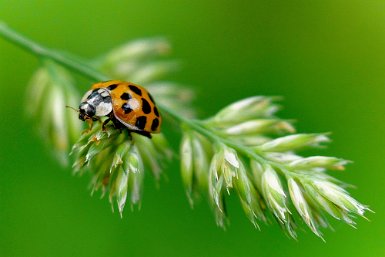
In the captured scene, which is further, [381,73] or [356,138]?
[381,73]

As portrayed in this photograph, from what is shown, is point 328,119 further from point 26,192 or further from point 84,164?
point 84,164

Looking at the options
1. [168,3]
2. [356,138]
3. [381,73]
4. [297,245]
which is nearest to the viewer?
[297,245]

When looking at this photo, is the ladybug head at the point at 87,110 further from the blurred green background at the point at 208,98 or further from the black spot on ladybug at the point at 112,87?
the blurred green background at the point at 208,98

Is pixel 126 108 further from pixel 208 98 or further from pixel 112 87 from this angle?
pixel 208 98

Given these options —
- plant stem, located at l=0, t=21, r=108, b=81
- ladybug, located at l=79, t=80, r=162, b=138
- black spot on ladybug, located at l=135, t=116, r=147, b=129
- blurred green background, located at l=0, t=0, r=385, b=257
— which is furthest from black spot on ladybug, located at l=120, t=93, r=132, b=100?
blurred green background, located at l=0, t=0, r=385, b=257

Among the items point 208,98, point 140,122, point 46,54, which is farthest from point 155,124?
point 208,98

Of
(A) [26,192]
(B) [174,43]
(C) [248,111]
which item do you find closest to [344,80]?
(B) [174,43]

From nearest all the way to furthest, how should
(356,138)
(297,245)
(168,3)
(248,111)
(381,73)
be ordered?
(248,111)
(297,245)
(356,138)
(381,73)
(168,3)
